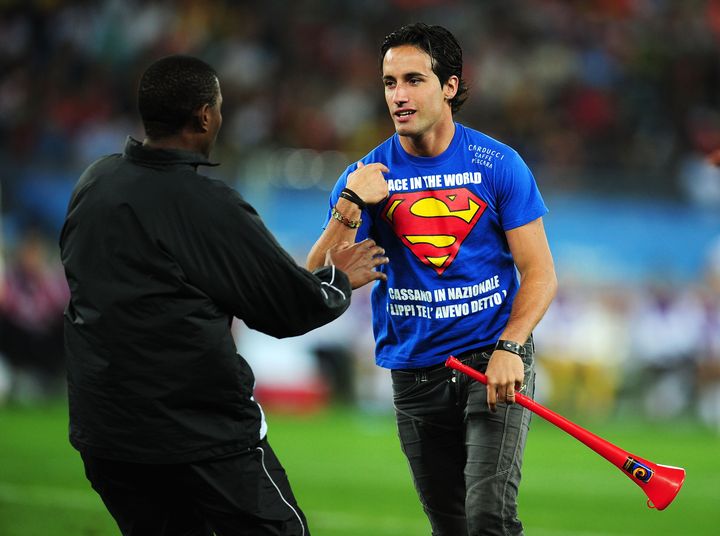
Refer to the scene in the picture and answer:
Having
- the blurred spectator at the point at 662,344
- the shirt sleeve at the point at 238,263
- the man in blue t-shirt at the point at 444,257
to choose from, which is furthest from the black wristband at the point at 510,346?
the blurred spectator at the point at 662,344

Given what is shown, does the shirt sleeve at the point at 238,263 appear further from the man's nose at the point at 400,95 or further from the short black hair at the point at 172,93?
the man's nose at the point at 400,95

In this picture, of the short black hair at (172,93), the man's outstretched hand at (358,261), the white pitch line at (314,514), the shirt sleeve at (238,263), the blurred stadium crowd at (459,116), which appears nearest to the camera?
the shirt sleeve at (238,263)

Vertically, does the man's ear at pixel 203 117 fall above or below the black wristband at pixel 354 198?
above

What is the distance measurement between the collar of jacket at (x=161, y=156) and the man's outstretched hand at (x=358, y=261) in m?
0.80

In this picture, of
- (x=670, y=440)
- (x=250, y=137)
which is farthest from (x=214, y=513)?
(x=250, y=137)

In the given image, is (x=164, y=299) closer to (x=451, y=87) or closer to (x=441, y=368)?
(x=441, y=368)

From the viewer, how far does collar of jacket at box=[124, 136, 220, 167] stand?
13.9 ft

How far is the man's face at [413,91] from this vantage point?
5.33 metres

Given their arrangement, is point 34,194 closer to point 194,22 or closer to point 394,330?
point 194,22

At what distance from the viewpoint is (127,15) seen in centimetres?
1847

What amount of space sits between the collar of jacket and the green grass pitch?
444cm

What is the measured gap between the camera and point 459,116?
53.9 ft

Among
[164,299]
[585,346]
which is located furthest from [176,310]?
[585,346]

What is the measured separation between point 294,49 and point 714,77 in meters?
6.39
